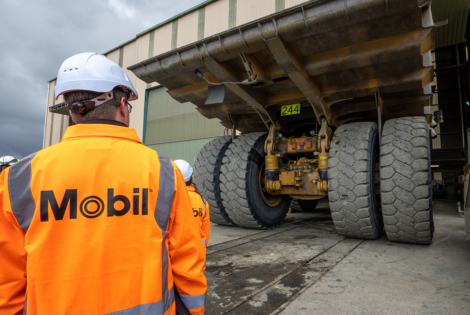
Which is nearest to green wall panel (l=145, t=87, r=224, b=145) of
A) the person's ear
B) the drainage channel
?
the drainage channel

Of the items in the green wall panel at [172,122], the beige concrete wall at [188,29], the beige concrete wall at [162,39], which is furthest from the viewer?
the beige concrete wall at [162,39]

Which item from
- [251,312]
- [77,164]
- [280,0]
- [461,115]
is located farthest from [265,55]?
[461,115]

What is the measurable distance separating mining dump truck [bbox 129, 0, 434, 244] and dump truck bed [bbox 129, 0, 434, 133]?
0.04 feet

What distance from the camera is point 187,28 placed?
50.1 feet

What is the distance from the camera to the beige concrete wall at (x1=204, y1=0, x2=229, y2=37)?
1372cm

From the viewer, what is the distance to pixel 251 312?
1860 millimetres

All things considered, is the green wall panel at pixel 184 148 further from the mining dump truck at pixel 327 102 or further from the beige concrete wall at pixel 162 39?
the mining dump truck at pixel 327 102

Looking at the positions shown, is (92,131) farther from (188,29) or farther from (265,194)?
(188,29)

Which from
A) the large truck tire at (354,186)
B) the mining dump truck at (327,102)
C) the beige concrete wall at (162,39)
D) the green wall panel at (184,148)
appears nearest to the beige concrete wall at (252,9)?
the beige concrete wall at (162,39)

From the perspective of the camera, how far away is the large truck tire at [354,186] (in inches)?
136

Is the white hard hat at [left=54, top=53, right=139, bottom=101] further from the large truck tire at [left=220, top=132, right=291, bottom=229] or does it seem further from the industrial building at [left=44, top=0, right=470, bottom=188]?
the industrial building at [left=44, top=0, right=470, bottom=188]

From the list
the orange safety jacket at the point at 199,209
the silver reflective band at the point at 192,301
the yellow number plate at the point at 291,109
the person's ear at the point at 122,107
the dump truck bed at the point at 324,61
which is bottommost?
the silver reflective band at the point at 192,301

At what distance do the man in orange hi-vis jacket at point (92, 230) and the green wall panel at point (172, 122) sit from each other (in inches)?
566

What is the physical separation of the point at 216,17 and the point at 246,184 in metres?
12.1
